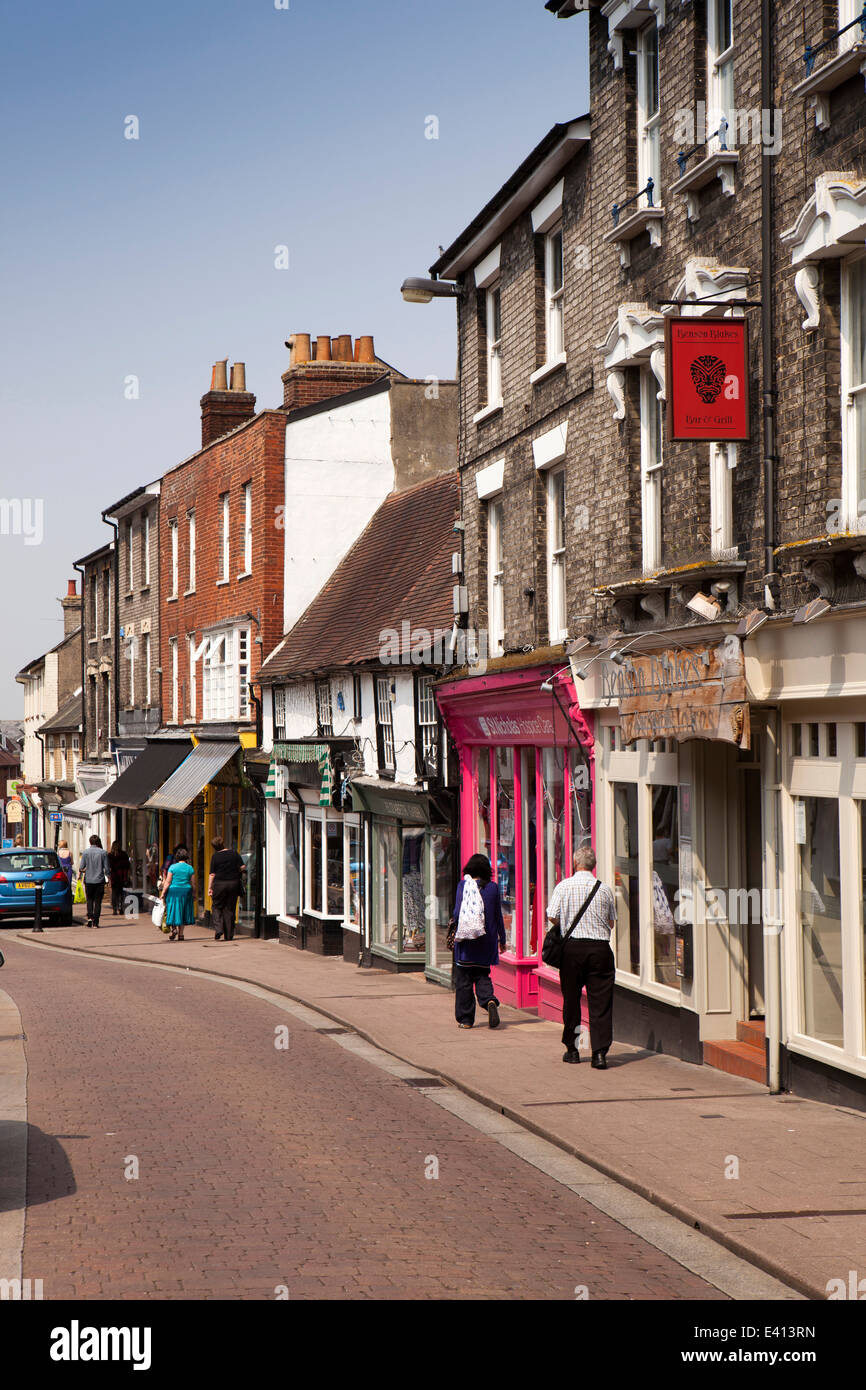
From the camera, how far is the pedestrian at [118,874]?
37812mm

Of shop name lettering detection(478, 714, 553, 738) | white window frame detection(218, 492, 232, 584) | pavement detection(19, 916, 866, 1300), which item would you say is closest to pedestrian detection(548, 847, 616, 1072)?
Result: pavement detection(19, 916, 866, 1300)

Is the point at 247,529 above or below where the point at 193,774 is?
above

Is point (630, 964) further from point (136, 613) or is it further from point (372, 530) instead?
point (136, 613)

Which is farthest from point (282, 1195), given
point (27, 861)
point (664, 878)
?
point (27, 861)

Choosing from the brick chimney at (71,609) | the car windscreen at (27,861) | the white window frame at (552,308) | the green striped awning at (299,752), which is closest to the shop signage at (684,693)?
the white window frame at (552,308)

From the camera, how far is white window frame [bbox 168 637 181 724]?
36.5 m

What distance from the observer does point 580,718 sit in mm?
15516

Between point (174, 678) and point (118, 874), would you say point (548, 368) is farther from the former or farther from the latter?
point (118, 874)

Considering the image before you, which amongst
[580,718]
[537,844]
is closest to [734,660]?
[580,718]

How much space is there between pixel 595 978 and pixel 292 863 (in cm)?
1562

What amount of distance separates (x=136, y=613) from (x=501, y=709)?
24913mm

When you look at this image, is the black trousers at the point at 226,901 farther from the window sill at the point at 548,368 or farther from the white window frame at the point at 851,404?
the white window frame at the point at 851,404

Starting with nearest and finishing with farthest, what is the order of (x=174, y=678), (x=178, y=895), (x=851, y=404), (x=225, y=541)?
(x=851, y=404)
(x=178, y=895)
(x=225, y=541)
(x=174, y=678)

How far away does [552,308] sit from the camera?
56.4ft
